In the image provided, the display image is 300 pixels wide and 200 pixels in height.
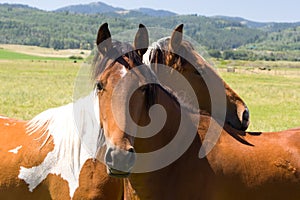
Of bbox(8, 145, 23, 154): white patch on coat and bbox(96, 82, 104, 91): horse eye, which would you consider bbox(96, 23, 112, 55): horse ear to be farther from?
bbox(8, 145, 23, 154): white patch on coat

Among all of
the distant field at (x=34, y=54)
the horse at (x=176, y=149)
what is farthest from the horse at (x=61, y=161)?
the distant field at (x=34, y=54)

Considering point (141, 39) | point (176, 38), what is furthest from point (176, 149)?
point (176, 38)

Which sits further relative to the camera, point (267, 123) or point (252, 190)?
point (267, 123)

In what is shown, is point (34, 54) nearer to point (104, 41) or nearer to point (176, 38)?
point (176, 38)

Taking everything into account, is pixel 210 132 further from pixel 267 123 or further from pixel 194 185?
pixel 267 123

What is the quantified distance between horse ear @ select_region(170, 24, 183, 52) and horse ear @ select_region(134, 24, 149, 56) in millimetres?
1008

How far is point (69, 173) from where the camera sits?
4215mm

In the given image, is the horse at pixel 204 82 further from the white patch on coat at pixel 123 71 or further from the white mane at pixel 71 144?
the white patch on coat at pixel 123 71

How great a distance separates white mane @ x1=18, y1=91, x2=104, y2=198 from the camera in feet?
13.7

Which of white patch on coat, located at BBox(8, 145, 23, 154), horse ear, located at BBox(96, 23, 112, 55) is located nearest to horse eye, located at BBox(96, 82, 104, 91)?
horse ear, located at BBox(96, 23, 112, 55)

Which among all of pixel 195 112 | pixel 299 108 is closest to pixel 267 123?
pixel 299 108

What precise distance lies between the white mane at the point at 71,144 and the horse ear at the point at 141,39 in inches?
29.9

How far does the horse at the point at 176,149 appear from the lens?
3.31m

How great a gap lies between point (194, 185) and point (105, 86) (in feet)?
3.82
